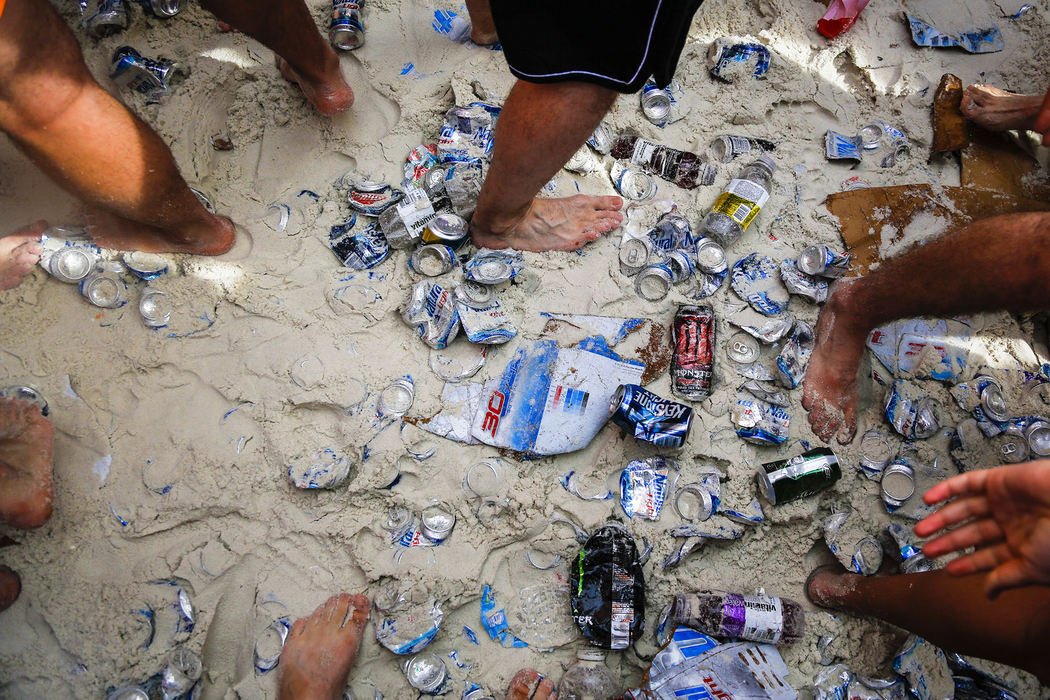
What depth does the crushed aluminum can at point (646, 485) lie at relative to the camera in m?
1.71

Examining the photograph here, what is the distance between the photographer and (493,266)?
1904 mm

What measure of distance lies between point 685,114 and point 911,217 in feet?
2.75

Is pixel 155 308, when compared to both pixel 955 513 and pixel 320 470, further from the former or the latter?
pixel 955 513

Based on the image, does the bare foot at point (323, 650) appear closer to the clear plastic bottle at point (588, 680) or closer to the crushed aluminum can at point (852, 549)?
the clear plastic bottle at point (588, 680)

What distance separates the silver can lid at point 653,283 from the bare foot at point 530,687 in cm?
110

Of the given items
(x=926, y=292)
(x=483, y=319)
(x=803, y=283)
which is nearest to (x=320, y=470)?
(x=483, y=319)

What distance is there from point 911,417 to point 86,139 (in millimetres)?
2322

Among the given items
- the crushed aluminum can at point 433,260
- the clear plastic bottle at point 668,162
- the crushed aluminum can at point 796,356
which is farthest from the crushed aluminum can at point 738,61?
the crushed aluminum can at point 433,260

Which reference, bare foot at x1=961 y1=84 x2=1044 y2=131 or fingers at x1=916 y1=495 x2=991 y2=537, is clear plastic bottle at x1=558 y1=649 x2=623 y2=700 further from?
bare foot at x1=961 y1=84 x2=1044 y2=131

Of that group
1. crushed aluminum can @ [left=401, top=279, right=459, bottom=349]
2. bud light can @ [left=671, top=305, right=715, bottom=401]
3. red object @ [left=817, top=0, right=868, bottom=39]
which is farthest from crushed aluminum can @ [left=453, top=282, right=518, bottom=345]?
red object @ [left=817, top=0, right=868, bottom=39]

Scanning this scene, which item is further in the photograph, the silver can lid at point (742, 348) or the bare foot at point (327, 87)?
the bare foot at point (327, 87)

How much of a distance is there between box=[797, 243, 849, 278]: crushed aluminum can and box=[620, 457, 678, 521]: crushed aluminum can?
2.55 feet

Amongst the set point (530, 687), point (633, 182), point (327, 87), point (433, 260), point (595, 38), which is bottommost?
point (530, 687)

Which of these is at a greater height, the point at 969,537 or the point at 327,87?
the point at 327,87
